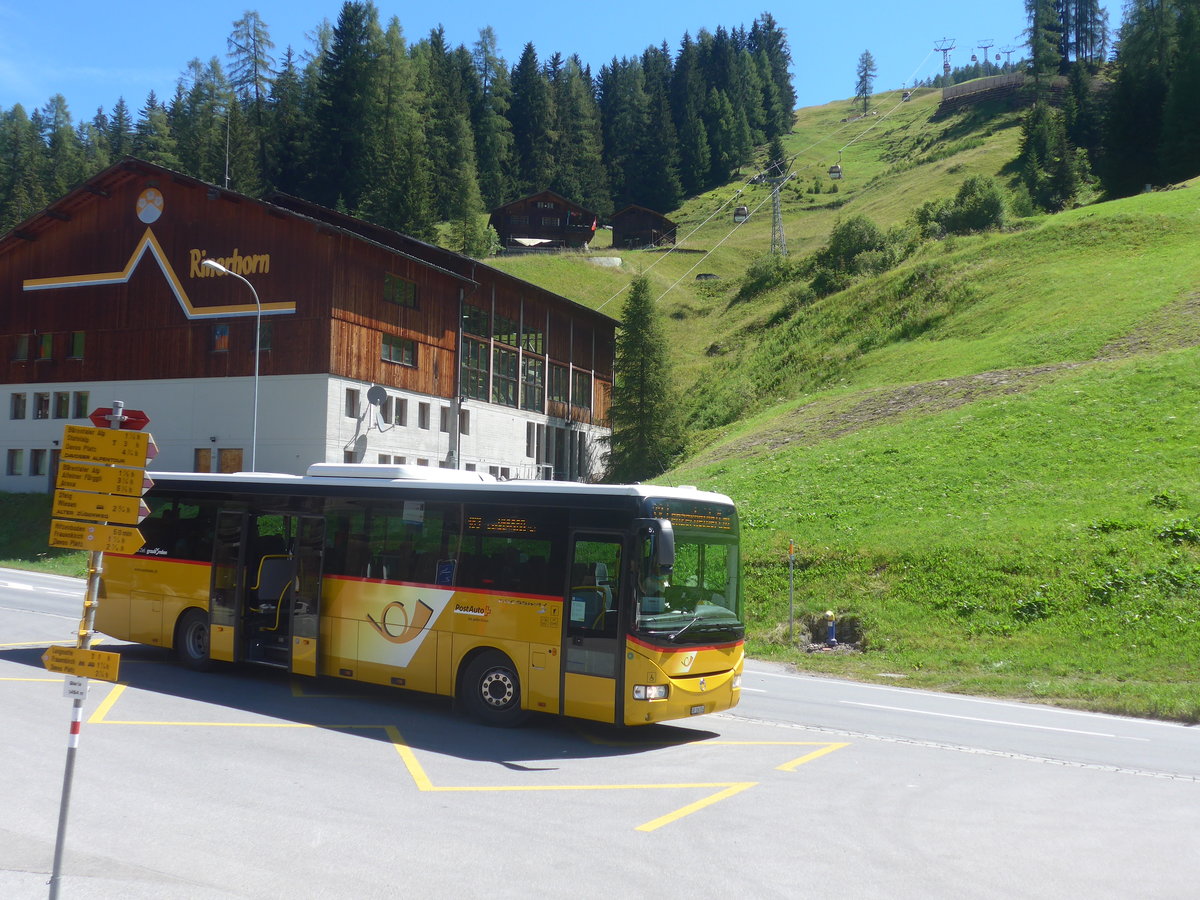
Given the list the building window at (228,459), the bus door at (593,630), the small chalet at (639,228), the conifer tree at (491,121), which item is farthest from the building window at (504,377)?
the conifer tree at (491,121)

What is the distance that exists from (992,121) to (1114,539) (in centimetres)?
13481

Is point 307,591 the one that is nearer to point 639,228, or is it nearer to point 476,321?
point 476,321

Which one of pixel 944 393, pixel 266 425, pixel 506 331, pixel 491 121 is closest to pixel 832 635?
pixel 944 393

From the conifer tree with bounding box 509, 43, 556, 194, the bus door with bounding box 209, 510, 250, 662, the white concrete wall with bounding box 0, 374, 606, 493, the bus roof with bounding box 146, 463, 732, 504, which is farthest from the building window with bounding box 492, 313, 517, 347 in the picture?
the conifer tree with bounding box 509, 43, 556, 194

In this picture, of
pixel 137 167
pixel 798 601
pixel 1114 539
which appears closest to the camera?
pixel 1114 539

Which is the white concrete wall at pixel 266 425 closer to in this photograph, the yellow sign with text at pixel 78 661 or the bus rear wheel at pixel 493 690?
the bus rear wheel at pixel 493 690

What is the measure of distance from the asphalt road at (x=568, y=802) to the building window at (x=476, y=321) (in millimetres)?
35601

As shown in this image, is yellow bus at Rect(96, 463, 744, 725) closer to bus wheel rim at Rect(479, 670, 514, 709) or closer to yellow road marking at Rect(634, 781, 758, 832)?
bus wheel rim at Rect(479, 670, 514, 709)

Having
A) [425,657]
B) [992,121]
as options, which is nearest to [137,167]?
[425,657]

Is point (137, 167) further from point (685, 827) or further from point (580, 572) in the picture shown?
point (685, 827)

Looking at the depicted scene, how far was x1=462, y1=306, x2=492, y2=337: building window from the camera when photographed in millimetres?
49438

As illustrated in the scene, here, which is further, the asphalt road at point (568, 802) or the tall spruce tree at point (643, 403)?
the tall spruce tree at point (643, 403)

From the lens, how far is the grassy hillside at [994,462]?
20.1 metres

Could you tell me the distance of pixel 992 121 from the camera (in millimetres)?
141125
